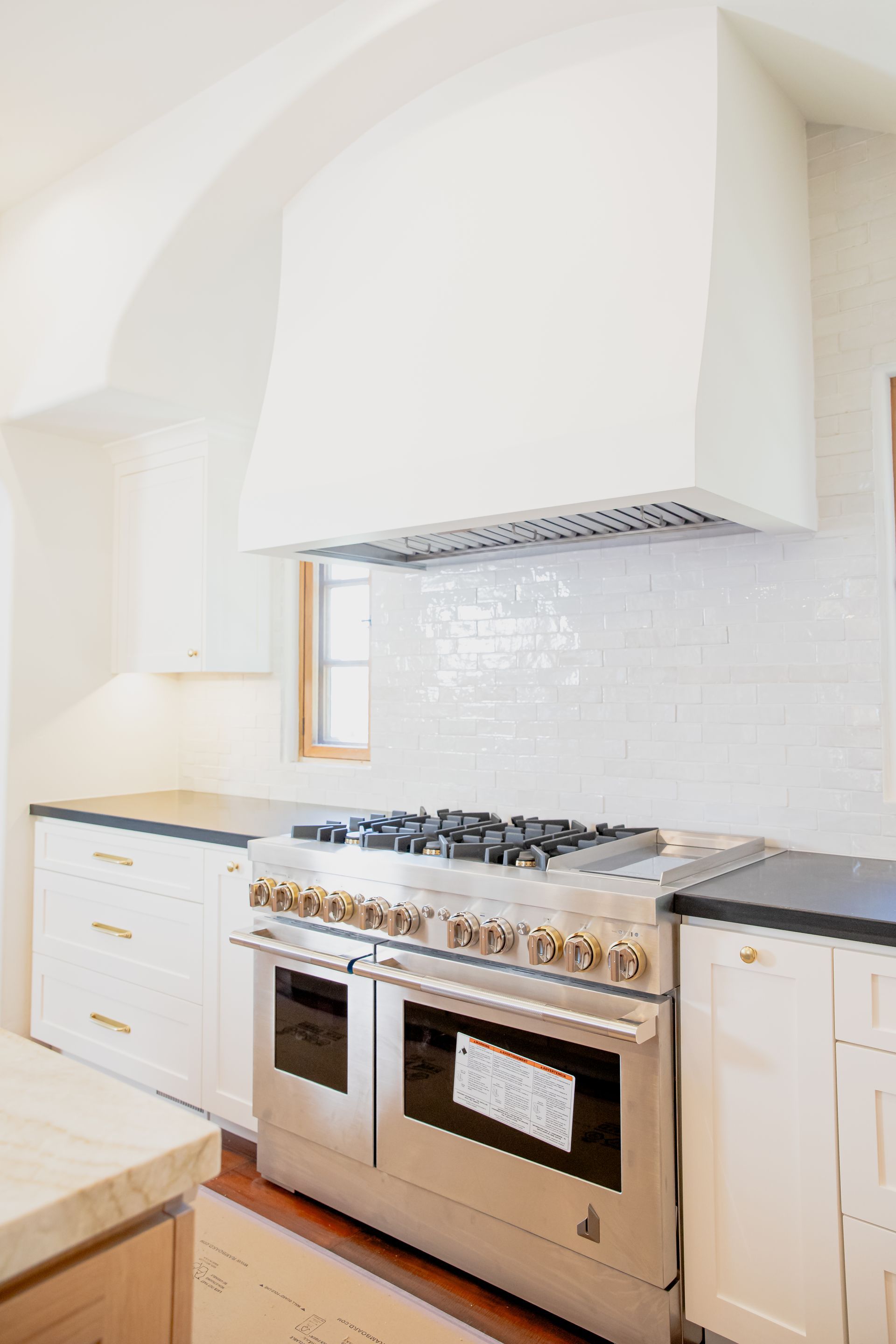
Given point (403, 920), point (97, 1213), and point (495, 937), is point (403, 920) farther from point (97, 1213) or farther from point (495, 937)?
point (97, 1213)

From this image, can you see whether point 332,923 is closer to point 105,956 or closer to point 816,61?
point 105,956

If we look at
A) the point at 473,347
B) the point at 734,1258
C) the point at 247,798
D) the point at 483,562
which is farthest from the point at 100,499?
the point at 734,1258

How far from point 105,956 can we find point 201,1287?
→ 4.54 ft

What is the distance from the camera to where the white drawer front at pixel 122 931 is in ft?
10.1

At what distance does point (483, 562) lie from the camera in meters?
3.08

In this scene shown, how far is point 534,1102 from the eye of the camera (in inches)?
79.7

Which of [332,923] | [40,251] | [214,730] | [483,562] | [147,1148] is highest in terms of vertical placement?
[40,251]

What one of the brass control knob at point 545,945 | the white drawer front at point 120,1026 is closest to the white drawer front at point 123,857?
the white drawer front at point 120,1026

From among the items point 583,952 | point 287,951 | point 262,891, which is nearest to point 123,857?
point 262,891

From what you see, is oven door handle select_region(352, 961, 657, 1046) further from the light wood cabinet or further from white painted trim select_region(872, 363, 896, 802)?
the light wood cabinet

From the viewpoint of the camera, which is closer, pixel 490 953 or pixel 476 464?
pixel 490 953

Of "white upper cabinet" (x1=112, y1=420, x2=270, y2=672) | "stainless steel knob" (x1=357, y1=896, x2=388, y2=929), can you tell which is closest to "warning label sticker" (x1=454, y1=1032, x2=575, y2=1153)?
"stainless steel knob" (x1=357, y1=896, x2=388, y2=929)

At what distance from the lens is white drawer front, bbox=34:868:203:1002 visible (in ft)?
10.1

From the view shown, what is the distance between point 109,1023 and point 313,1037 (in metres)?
1.24
